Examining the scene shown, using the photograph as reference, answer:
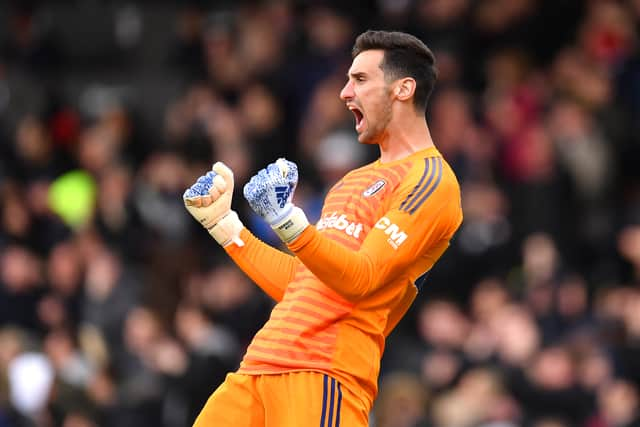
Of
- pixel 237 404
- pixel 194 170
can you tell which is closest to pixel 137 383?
pixel 194 170

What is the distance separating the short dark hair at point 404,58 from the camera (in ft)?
19.9

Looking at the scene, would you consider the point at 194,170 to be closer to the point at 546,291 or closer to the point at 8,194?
the point at 8,194

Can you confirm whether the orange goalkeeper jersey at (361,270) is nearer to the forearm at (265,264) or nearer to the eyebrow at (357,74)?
the forearm at (265,264)

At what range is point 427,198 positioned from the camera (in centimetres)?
585

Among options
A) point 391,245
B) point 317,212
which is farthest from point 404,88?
point 317,212

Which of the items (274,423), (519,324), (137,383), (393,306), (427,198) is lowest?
(137,383)

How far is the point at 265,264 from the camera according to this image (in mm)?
6277

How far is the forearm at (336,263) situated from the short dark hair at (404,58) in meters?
→ 0.90

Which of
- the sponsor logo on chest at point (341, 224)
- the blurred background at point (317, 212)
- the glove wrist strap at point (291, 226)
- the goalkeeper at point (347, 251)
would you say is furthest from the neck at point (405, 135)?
the blurred background at point (317, 212)

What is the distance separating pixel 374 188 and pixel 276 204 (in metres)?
0.64

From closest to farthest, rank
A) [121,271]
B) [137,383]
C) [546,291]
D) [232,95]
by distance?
1. [546,291]
2. [137,383]
3. [121,271]
4. [232,95]

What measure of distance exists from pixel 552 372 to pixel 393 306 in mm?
3909

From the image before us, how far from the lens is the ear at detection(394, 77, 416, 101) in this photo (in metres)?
6.06

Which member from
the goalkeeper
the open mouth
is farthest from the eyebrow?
the open mouth
